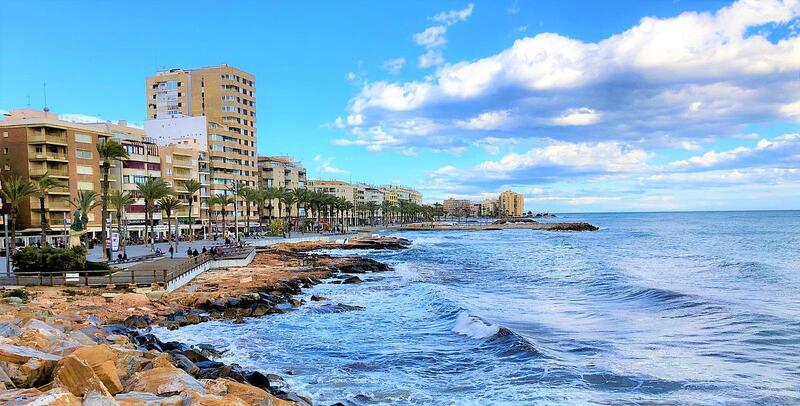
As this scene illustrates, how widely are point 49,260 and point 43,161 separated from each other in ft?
146

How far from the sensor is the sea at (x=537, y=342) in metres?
15.8

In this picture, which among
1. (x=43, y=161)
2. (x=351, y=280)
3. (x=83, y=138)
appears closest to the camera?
(x=351, y=280)

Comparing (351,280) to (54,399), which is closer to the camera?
(54,399)

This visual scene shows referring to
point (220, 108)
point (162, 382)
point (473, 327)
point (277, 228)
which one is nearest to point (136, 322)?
point (162, 382)

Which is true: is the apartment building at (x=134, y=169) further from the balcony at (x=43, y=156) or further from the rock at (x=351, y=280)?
the rock at (x=351, y=280)

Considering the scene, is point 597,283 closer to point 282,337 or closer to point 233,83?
point 282,337

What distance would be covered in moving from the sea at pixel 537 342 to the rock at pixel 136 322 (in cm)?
87

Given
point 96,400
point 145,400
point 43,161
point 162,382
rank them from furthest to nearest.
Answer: point 43,161 < point 162,382 < point 145,400 < point 96,400

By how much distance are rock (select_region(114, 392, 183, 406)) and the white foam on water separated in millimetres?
15083

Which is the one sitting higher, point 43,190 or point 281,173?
point 281,173

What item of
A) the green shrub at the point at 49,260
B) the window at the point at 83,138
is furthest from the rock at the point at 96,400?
the window at the point at 83,138

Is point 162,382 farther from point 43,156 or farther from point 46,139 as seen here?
point 46,139

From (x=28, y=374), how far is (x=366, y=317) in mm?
18125

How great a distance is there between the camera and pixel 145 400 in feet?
32.5
